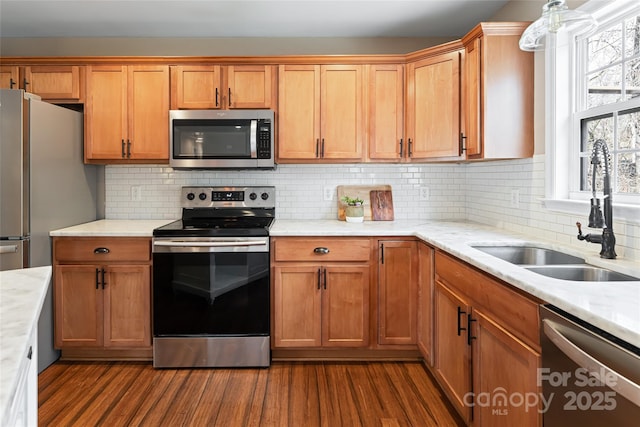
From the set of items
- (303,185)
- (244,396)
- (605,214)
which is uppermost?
(303,185)

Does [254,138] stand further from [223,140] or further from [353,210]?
[353,210]

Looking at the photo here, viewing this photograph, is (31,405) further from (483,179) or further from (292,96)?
(483,179)

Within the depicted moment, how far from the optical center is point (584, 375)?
114 cm

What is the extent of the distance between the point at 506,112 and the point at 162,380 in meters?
2.67

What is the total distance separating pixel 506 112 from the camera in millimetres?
2547

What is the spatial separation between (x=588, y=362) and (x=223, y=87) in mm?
2873

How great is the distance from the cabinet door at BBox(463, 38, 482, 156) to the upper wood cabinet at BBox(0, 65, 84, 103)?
9.07 ft

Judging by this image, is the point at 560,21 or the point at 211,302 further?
the point at 211,302

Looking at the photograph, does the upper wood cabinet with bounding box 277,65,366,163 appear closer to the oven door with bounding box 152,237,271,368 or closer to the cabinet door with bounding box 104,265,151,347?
the oven door with bounding box 152,237,271,368

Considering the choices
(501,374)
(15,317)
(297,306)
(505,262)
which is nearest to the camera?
(15,317)

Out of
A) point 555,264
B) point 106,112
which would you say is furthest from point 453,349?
point 106,112

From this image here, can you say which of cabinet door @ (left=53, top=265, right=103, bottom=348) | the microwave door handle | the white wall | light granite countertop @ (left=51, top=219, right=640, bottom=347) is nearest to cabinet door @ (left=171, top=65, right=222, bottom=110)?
the microwave door handle

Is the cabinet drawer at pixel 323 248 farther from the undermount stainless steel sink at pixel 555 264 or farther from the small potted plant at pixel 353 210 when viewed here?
the undermount stainless steel sink at pixel 555 264

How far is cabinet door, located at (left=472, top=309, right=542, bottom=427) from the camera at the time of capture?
1453 mm
